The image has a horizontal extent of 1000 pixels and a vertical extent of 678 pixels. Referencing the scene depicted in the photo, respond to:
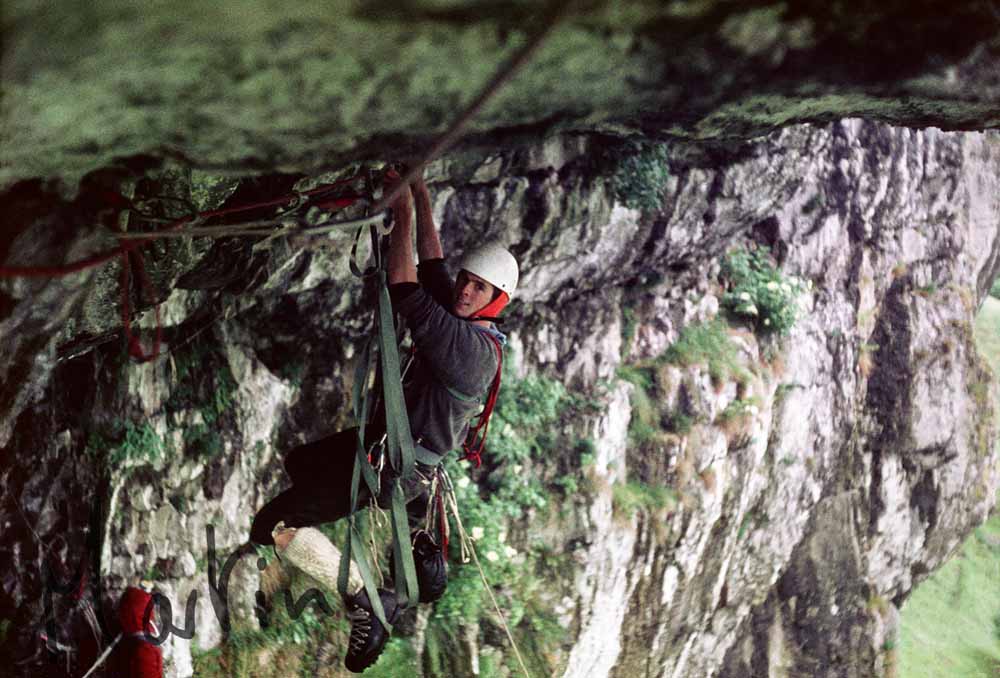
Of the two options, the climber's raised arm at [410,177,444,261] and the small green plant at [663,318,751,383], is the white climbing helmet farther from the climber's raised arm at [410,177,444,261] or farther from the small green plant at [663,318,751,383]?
the small green plant at [663,318,751,383]

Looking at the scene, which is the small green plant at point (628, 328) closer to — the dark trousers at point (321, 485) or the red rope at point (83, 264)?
the dark trousers at point (321, 485)

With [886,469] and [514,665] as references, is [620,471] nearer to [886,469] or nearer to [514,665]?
[514,665]

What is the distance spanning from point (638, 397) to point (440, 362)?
14.0 feet

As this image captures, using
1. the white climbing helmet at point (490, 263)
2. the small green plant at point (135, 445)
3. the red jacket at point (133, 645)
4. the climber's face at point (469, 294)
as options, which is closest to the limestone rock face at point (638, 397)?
the small green plant at point (135, 445)

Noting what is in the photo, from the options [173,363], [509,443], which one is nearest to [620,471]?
[509,443]

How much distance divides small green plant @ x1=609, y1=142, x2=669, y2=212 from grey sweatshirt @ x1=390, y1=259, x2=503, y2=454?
3.07 meters

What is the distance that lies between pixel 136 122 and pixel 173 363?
9.89 ft

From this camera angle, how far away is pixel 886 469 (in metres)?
9.32

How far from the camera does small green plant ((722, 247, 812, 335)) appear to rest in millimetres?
7953

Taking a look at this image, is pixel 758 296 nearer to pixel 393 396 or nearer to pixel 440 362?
pixel 440 362

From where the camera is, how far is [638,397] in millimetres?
7191

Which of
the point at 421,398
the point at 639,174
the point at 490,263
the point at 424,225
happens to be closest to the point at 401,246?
the point at 424,225

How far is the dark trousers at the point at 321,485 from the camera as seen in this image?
12.0 feet

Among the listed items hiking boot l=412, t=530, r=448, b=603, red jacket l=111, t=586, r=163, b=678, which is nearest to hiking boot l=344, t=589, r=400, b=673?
hiking boot l=412, t=530, r=448, b=603
